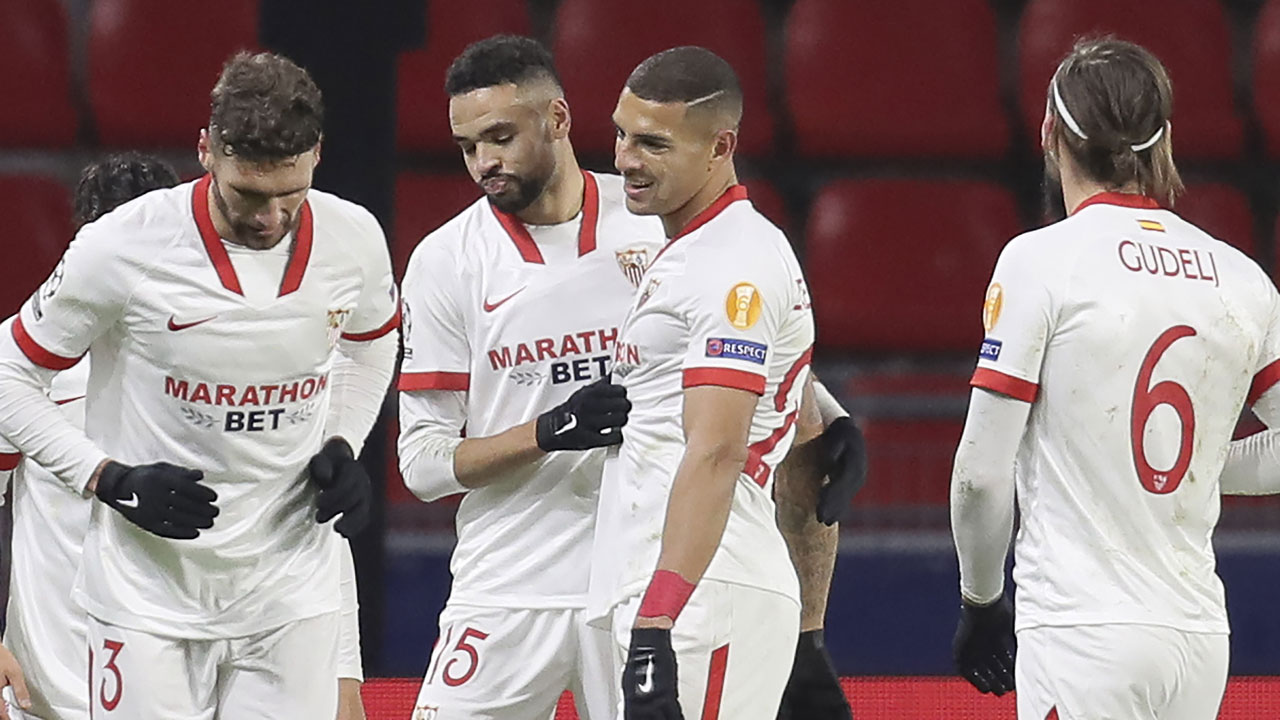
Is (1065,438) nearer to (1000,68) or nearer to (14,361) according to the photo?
(14,361)

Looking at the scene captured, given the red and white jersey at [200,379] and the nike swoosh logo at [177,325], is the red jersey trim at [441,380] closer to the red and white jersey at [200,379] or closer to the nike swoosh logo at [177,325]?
the red and white jersey at [200,379]

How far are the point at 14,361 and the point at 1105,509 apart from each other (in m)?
1.96

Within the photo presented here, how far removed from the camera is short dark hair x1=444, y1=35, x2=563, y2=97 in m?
3.91

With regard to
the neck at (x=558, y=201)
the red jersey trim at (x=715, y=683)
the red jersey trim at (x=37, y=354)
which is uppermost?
the neck at (x=558, y=201)

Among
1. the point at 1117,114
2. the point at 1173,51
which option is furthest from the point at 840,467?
the point at 1173,51

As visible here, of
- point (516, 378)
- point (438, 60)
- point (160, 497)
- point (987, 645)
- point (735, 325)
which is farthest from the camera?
point (438, 60)

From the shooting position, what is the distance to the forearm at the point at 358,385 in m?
4.04

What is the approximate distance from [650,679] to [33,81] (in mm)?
5454

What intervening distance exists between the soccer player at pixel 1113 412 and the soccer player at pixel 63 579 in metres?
1.65

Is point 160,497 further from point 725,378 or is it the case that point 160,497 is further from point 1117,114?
point 1117,114

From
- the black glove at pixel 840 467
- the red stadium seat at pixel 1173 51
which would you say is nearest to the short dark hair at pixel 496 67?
the black glove at pixel 840 467

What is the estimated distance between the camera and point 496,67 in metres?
3.92

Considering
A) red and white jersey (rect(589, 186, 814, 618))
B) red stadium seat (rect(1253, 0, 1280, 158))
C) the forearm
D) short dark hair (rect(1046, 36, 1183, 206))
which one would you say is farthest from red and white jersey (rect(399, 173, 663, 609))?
red stadium seat (rect(1253, 0, 1280, 158))

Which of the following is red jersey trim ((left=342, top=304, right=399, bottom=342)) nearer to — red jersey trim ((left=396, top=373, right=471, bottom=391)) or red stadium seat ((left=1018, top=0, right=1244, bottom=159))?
red jersey trim ((left=396, top=373, right=471, bottom=391))
